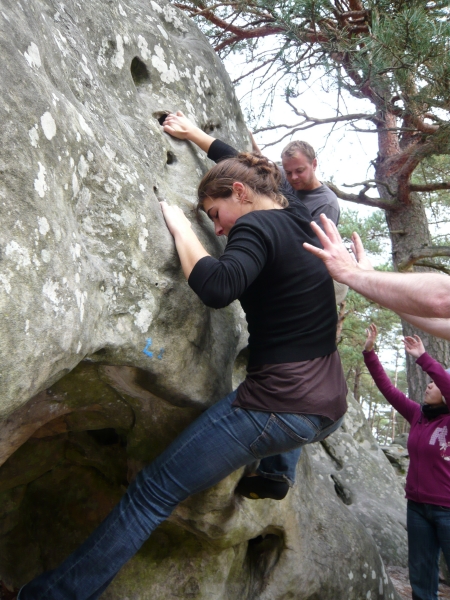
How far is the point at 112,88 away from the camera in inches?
128

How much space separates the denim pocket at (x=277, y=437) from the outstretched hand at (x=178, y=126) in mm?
1948

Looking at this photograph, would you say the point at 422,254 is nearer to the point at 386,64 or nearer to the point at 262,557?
the point at 386,64

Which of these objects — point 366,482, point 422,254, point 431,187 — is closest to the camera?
point 366,482

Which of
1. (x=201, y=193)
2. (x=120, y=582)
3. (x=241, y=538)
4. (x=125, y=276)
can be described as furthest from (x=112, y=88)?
(x=120, y=582)

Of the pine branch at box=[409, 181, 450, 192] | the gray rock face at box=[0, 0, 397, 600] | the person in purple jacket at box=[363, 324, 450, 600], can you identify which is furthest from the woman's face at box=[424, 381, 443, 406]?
the pine branch at box=[409, 181, 450, 192]

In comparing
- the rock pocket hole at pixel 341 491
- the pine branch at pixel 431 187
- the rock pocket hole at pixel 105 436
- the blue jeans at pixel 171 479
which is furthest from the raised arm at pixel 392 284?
the pine branch at pixel 431 187

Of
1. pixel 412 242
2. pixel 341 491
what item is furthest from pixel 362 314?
pixel 341 491

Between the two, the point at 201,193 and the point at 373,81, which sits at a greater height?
the point at 373,81

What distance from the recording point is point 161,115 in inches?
143

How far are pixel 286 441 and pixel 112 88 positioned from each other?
224 cm

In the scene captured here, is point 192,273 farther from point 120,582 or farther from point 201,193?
point 120,582

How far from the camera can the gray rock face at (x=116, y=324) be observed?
6.46 feet

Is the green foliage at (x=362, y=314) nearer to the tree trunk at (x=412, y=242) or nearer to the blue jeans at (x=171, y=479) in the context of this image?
the tree trunk at (x=412, y=242)

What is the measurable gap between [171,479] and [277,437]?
1.86 ft
